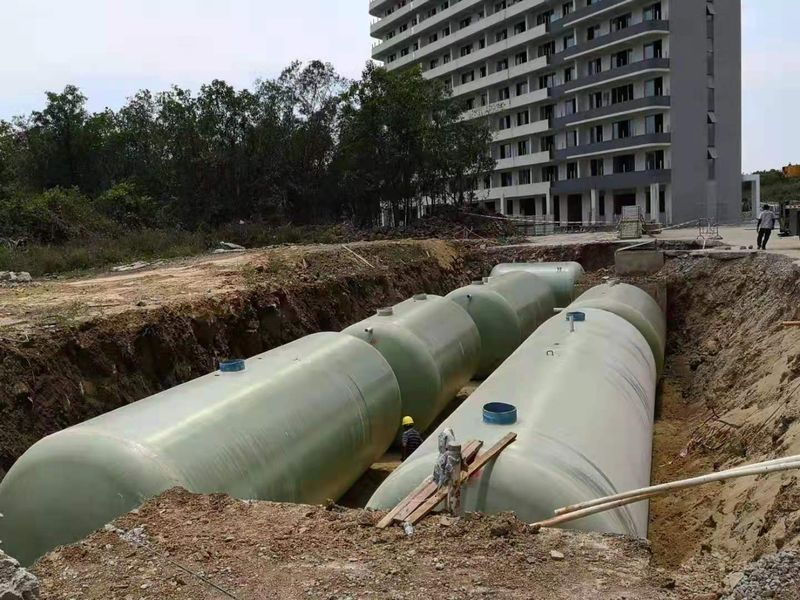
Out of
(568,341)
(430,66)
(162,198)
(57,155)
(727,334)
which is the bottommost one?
(727,334)

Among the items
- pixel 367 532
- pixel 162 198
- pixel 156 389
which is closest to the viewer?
pixel 367 532

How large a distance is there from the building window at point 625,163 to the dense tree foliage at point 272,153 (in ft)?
45.6

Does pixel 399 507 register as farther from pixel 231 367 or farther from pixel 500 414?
pixel 231 367

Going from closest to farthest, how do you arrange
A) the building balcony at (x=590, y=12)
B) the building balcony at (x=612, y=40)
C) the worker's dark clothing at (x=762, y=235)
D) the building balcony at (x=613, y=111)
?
the worker's dark clothing at (x=762, y=235)
the building balcony at (x=612, y=40)
the building balcony at (x=613, y=111)
the building balcony at (x=590, y=12)

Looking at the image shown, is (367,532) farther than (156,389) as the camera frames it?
No

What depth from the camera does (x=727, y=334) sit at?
14.2 m

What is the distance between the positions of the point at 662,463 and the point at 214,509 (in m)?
6.87

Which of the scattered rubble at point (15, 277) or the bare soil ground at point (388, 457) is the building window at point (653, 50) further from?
the scattered rubble at point (15, 277)

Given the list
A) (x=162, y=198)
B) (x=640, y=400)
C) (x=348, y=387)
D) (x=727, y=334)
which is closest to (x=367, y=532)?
(x=348, y=387)

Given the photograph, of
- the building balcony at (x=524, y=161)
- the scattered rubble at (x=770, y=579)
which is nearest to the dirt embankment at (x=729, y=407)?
the scattered rubble at (x=770, y=579)

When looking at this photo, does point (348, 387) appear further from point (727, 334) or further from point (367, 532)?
point (727, 334)

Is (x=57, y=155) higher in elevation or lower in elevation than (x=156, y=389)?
higher

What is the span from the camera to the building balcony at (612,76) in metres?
45.7

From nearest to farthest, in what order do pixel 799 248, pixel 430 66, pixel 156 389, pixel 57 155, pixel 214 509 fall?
pixel 214 509
pixel 156 389
pixel 799 248
pixel 57 155
pixel 430 66
